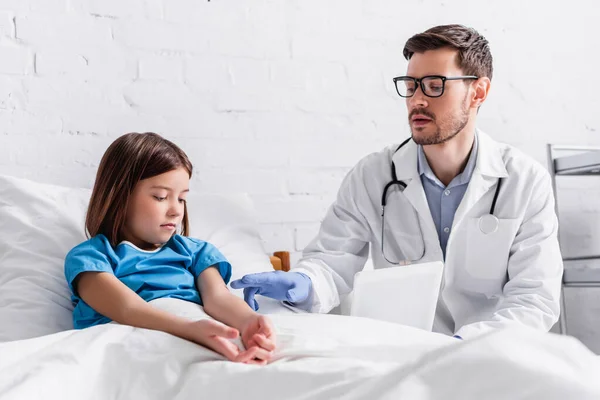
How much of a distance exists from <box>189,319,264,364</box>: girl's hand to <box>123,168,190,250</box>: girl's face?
388mm

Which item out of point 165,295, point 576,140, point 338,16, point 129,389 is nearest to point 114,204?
point 165,295

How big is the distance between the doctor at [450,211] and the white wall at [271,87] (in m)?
0.33

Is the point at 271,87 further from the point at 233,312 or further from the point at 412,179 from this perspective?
the point at 233,312

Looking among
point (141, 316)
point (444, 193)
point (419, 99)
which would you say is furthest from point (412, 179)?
point (141, 316)

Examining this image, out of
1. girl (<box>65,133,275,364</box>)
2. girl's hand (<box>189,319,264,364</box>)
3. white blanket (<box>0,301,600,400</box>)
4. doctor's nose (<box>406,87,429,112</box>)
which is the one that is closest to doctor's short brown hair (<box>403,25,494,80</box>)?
doctor's nose (<box>406,87,429,112</box>)

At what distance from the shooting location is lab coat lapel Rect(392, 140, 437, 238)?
1.87 meters

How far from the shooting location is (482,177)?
1868 millimetres

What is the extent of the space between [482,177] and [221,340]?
0.98 meters

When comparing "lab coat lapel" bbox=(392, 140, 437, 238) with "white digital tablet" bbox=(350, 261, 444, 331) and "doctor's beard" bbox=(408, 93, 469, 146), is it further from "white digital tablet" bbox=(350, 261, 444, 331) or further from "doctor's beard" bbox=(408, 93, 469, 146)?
"white digital tablet" bbox=(350, 261, 444, 331)

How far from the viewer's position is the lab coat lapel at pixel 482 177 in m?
1.83

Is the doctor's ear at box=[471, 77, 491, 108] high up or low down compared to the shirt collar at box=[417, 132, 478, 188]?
up

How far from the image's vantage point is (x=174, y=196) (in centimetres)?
158

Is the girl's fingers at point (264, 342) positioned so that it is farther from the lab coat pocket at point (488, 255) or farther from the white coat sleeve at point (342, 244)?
the lab coat pocket at point (488, 255)

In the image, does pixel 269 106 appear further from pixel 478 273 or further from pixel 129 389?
pixel 129 389
